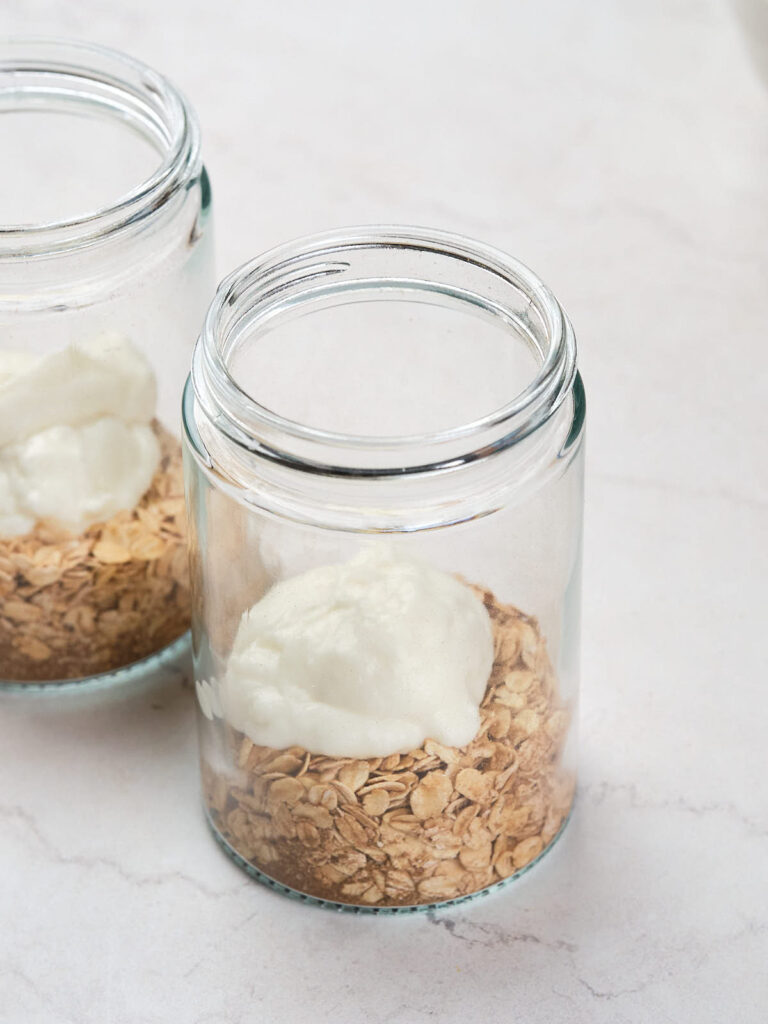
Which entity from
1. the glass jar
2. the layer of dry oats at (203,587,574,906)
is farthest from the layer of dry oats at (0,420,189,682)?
the layer of dry oats at (203,587,574,906)

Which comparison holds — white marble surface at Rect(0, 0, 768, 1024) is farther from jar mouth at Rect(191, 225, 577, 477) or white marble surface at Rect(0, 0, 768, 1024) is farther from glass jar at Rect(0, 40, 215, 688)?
jar mouth at Rect(191, 225, 577, 477)

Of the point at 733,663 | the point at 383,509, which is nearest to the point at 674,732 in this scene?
the point at 733,663

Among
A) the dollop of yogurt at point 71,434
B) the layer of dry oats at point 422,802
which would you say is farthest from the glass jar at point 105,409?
the layer of dry oats at point 422,802

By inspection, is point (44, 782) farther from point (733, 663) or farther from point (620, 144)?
point (620, 144)

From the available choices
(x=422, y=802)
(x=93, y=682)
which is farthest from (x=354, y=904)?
(x=93, y=682)

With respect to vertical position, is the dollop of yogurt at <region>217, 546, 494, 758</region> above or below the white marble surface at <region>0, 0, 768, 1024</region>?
above

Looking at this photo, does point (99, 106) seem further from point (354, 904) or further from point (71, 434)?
point (354, 904)

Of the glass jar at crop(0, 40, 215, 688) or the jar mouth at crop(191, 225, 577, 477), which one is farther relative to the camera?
the glass jar at crop(0, 40, 215, 688)
